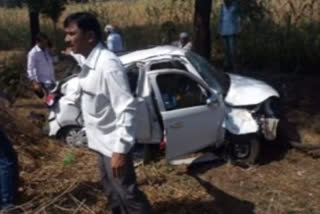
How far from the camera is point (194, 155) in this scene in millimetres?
8922

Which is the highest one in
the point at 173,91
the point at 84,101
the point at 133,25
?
the point at 84,101

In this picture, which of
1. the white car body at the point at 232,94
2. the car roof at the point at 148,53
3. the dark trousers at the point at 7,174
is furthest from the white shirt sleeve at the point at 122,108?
the car roof at the point at 148,53

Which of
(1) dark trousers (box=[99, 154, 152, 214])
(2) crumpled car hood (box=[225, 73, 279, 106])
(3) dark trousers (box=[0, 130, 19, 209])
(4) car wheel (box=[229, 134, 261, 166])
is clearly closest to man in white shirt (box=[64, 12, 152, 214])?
(1) dark trousers (box=[99, 154, 152, 214])

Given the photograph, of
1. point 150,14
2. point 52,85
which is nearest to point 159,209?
point 52,85

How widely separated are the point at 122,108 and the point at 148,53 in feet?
14.5

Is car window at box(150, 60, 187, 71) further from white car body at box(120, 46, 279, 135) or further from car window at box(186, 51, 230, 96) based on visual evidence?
car window at box(186, 51, 230, 96)

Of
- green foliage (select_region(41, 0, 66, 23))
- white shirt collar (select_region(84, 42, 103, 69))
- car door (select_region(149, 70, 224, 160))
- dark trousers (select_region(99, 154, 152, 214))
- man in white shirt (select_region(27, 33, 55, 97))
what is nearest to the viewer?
white shirt collar (select_region(84, 42, 103, 69))

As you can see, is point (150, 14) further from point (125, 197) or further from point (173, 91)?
point (125, 197)

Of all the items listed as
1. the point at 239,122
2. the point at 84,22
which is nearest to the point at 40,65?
the point at 239,122

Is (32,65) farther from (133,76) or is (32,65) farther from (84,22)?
(84,22)

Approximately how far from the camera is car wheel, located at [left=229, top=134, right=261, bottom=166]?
8688 mm

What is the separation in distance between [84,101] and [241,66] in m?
9.77

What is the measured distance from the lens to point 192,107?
8.38 m

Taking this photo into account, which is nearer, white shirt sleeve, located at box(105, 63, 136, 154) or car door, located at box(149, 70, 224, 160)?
white shirt sleeve, located at box(105, 63, 136, 154)
